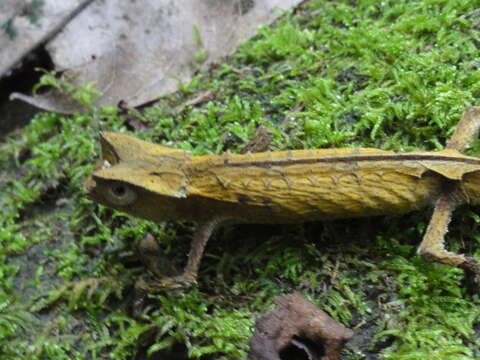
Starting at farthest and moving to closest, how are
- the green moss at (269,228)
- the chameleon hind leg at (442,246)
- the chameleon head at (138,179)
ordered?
the chameleon head at (138,179)
the green moss at (269,228)
the chameleon hind leg at (442,246)

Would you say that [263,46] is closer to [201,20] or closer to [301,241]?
[201,20]

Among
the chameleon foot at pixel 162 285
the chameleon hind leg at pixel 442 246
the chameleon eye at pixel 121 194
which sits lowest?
the chameleon foot at pixel 162 285

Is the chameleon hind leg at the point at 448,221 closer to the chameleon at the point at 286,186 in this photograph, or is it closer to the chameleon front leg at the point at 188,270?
the chameleon at the point at 286,186

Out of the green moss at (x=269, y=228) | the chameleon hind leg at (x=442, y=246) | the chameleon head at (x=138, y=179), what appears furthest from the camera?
the chameleon head at (x=138, y=179)

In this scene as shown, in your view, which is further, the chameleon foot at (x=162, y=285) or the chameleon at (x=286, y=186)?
the chameleon foot at (x=162, y=285)

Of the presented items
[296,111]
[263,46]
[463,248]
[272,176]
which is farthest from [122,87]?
[463,248]

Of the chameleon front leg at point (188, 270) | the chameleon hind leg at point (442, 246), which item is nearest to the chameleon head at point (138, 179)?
the chameleon front leg at point (188, 270)
